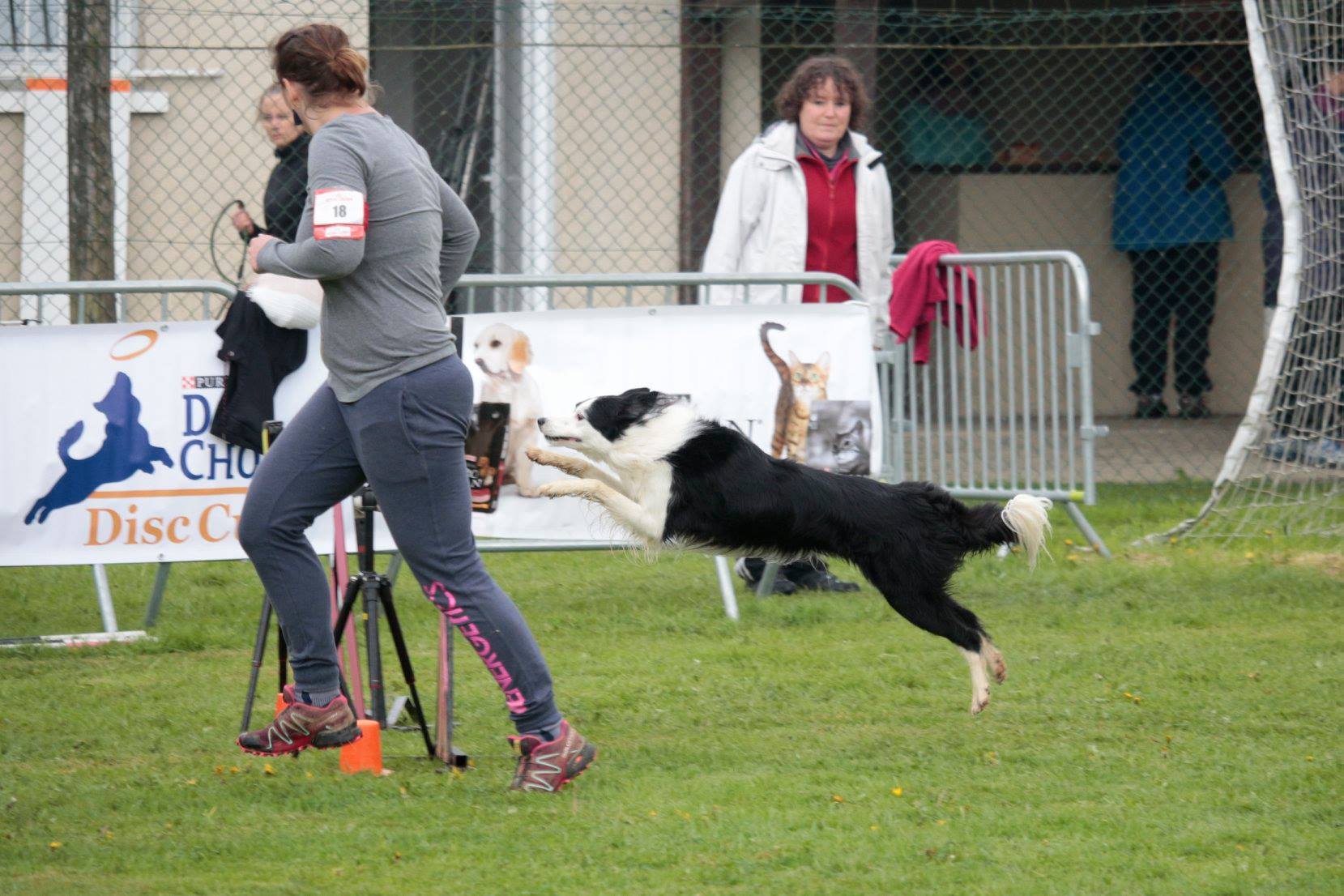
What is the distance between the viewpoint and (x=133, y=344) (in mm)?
5535

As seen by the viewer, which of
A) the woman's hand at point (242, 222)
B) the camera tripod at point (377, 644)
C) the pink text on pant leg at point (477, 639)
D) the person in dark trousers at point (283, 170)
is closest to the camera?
the pink text on pant leg at point (477, 639)

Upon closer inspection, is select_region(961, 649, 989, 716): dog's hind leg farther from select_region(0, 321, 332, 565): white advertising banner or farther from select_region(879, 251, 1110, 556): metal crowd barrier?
select_region(0, 321, 332, 565): white advertising banner

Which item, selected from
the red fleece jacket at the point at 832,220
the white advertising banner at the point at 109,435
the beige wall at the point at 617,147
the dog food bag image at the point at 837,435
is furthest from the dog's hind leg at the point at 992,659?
the beige wall at the point at 617,147

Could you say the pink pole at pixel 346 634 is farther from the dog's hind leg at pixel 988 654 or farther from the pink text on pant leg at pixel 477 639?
the dog's hind leg at pixel 988 654

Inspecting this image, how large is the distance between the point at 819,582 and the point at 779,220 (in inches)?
60.0

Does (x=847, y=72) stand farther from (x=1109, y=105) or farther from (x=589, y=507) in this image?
(x=1109, y=105)

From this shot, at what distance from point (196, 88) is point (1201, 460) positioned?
6.14m

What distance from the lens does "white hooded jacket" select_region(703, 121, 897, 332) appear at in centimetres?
635

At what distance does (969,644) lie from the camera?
4449 mm

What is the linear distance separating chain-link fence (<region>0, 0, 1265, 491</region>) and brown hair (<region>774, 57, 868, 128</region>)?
1.00 m

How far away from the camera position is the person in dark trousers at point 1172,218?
385 inches

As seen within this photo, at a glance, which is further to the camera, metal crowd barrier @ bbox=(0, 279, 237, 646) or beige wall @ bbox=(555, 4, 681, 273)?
beige wall @ bbox=(555, 4, 681, 273)

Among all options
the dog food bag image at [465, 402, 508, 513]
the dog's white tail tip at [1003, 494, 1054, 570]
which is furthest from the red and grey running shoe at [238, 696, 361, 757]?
the dog's white tail tip at [1003, 494, 1054, 570]

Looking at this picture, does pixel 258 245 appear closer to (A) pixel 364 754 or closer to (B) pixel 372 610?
(B) pixel 372 610
